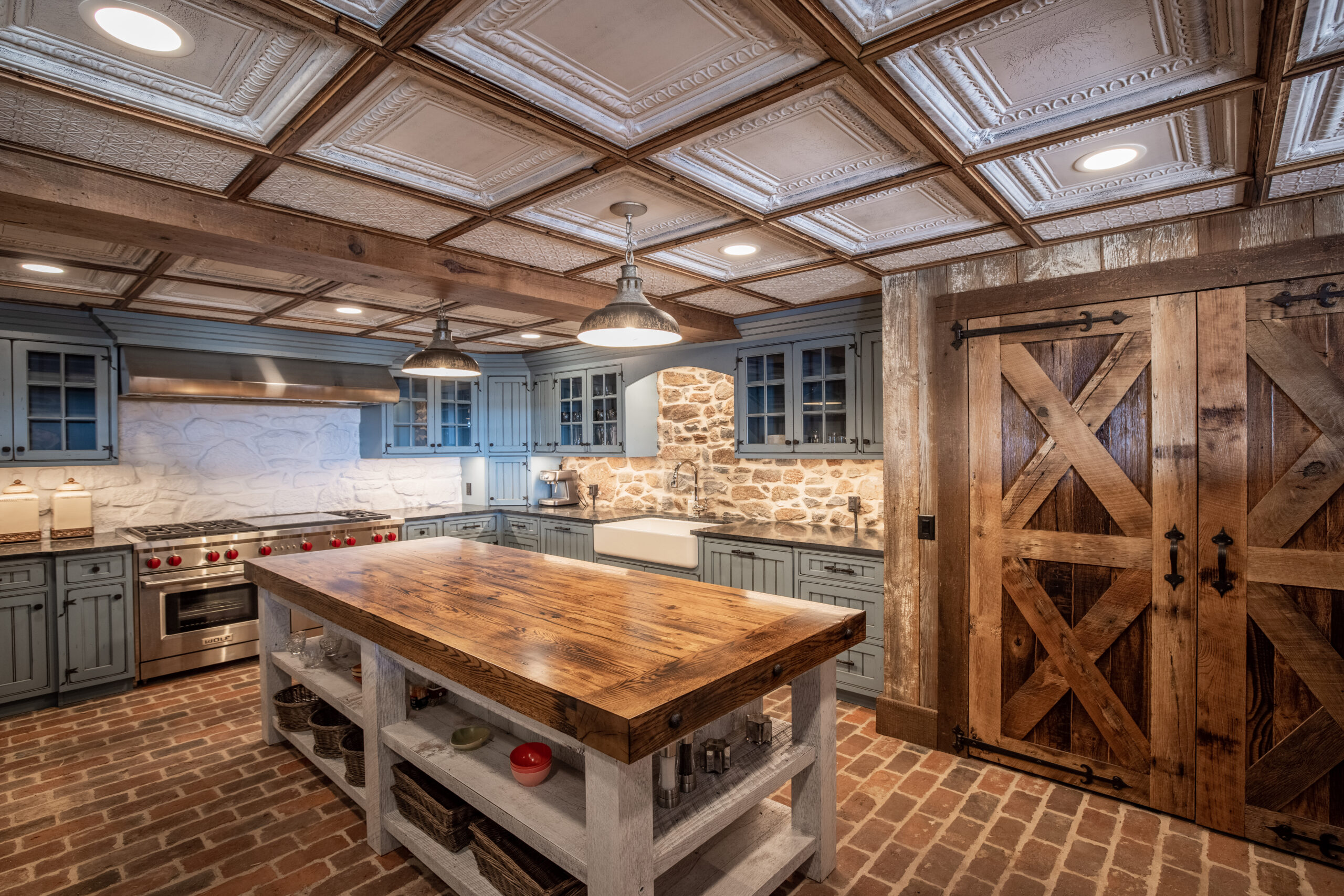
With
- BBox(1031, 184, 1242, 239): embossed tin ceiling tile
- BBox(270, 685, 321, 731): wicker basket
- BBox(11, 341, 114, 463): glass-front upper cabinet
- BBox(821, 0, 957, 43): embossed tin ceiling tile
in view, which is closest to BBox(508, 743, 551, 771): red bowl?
BBox(270, 685, 321, 731): wicker basket

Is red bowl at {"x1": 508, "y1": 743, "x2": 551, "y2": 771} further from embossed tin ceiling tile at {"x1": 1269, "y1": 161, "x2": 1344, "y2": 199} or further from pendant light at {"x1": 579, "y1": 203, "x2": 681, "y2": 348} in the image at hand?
embossed tin ceiling tile at {"x1": 1269, "y1": 161, "x2": 1344, "y2": 199}

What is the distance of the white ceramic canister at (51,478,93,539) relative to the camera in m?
4.35

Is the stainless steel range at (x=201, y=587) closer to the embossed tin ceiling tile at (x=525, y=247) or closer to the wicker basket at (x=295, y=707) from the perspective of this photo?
the wicker basket at (x=295, y=707)

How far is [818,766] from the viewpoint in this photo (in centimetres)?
230

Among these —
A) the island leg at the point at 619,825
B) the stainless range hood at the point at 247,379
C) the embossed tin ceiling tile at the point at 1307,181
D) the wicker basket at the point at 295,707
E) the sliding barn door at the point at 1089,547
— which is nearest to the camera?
the island leg at the point at 619,825

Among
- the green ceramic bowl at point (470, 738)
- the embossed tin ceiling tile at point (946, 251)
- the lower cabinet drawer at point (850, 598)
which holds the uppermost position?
the embossed tin ceiling tile at point (946, 251)

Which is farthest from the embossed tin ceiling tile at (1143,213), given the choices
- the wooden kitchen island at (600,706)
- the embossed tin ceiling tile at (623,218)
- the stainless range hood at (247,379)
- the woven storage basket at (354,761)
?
the stainless range hood at (247,379)

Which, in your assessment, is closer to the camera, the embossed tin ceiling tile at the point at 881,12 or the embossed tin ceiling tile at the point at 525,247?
the embossed tin ceiling tile at the point at 881,12

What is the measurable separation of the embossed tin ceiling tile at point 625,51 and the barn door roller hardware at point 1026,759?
3.17 m

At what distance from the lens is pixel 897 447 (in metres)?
3.46

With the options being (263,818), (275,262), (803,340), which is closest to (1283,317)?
(803,340)

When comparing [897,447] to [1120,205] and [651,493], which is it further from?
[651,493]

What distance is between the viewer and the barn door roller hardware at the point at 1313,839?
8.04 ft

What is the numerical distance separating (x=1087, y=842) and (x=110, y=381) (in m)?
6.33
